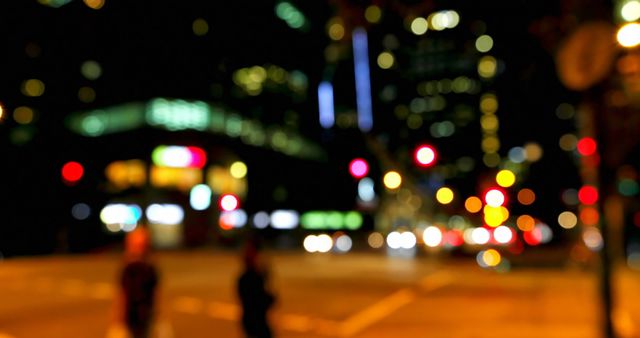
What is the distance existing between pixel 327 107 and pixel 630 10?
27.0 feet

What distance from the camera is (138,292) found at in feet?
26.9

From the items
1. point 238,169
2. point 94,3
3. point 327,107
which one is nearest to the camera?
point 327,107

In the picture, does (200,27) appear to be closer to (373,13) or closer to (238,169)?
(238,169)

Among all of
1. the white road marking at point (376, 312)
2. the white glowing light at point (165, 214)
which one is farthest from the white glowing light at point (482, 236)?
the white glowing light at point (165, 214)

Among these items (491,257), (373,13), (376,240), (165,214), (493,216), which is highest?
(373,13)

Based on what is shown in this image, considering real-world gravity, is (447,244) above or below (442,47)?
Result: below

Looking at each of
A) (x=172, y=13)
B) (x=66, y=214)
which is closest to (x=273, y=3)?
(x=172, y=13)

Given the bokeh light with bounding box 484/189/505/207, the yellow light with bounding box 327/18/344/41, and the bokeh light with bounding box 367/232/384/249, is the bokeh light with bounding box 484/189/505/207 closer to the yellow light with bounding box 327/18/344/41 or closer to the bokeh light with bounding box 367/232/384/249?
the yellow light with bounding box 327/18/344/41

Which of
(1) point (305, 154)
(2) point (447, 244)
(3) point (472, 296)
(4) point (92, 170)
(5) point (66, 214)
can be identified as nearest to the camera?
(3) point (472, 296)

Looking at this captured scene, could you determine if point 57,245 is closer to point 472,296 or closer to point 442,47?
point 442,47

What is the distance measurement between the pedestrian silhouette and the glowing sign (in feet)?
166

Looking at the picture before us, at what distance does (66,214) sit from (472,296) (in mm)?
42055

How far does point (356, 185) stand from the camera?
24859 mm

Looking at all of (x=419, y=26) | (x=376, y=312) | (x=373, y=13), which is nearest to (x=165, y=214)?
(x=376, y=312)
